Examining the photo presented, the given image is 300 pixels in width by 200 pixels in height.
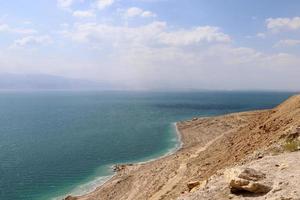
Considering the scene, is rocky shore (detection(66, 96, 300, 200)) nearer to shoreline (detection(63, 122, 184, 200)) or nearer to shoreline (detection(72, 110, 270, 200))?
shoreline (detection(72, 110, 270, 200))

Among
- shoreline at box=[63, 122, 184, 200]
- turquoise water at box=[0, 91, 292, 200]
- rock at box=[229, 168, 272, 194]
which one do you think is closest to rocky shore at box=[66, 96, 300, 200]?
rock at box=[229, 168, 272, 194]

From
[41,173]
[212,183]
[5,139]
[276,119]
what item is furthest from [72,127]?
[212,183]

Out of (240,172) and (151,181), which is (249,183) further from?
(151,181)

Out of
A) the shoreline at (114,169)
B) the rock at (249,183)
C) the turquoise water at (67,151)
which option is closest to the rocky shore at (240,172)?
the rock at (249,183)

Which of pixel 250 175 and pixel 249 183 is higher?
pixel 250 175

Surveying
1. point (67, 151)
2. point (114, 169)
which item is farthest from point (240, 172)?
point (67, 151)

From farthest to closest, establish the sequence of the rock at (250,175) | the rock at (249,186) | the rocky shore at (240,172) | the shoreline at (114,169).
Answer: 1. the shoreline at (114,169)
2. the rock at (250,175)
3. the rocky shore at (240,172)
4. the rock at (249,186)

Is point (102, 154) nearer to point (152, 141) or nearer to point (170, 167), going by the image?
point (152, 141)

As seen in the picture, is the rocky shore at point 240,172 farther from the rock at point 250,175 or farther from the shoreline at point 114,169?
the shoreline at point 114,169
